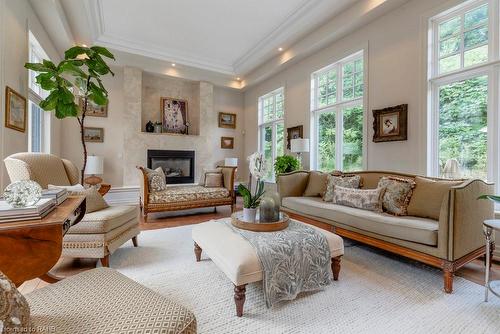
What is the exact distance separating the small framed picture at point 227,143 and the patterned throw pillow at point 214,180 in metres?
2.15

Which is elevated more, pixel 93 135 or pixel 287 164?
pixel 93 135

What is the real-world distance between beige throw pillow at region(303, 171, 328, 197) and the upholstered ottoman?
6.10 ft

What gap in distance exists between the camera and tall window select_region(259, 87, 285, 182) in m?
6.08

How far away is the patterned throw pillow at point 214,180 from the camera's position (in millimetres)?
5043

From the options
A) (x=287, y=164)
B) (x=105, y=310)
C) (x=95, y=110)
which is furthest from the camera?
(x=95, y=110)

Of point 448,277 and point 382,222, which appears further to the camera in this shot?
point 382,222

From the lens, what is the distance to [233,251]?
5.54 ft

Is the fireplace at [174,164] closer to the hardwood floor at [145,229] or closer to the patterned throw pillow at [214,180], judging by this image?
the patterned throw pillow at [214,180]

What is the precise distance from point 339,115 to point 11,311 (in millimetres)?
4665

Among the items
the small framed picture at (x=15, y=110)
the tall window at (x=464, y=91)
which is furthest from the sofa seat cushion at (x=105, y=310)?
the tall window at (x=464, y=91)

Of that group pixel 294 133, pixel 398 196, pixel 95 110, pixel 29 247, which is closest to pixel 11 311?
pixel 29 247

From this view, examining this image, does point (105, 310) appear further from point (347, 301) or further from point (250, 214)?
point (347, 301)

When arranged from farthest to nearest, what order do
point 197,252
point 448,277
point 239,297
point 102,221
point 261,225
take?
point 197,252, point 102,221, point 261,225, point 448,277, point 239,297

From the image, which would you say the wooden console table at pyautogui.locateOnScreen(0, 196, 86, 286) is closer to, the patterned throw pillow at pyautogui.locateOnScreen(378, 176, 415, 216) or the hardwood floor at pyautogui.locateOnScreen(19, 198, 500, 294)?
the hardwood floor at pyautogui.locateOnScreen(19, 198, 500, 294)
